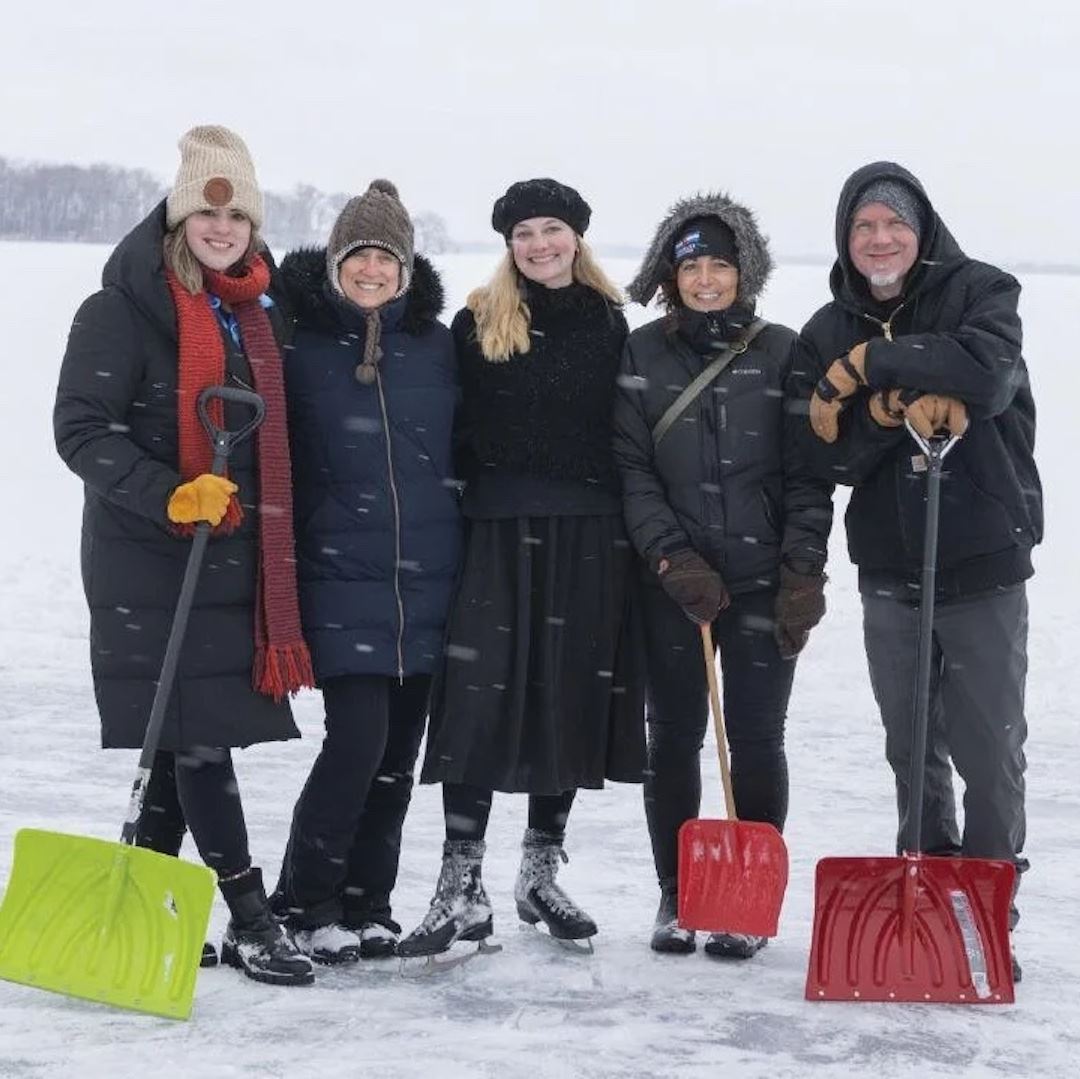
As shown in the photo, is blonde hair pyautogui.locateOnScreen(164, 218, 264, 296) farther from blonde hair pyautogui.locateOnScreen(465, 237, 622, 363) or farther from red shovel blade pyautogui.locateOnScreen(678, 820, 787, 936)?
red shovel blade pyautogui.locateOnScreen(678, 820, 787, 936)

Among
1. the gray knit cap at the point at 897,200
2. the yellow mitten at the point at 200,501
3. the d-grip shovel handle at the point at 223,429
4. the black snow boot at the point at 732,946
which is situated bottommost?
the black snow boot at the point at 732,946

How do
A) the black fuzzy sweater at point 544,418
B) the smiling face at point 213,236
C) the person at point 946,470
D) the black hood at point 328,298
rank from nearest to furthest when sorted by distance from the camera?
the smiling face at point 213,236, the person at point 946,470, the black hood at point 328,298, the black fuzzy sweater at point 544,418

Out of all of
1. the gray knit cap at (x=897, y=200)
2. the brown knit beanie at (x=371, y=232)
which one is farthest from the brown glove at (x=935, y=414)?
the brown knit beanie at (x=371, y=232)

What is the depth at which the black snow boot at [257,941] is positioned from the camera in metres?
3.58

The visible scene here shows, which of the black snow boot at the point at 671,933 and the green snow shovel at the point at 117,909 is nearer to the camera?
the green snow shovel at the point at 117,909

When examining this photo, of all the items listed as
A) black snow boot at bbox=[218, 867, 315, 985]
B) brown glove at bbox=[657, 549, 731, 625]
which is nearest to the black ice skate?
black snow boot at bbox=[218, 867, 315, 985]

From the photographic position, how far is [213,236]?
140 inches

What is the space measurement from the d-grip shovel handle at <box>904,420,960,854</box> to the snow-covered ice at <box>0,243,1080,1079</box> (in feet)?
1.50

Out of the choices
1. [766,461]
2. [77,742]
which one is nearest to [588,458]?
[766,461]

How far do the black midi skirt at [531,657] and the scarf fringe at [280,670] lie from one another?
40 cm

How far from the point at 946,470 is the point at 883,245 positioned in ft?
1.75

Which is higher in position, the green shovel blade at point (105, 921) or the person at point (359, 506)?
the person at point (359, 506)

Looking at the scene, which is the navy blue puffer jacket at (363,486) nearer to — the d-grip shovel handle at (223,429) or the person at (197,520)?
the person at (197,520)

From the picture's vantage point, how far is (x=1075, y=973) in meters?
3.81
